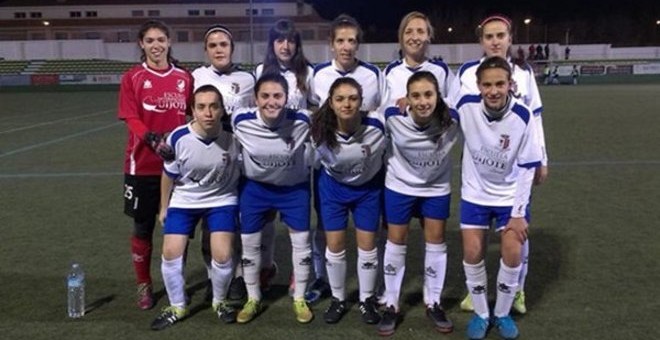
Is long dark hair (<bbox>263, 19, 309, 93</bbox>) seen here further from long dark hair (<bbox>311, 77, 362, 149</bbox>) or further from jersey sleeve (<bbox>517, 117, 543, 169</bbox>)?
jersey sleeve (<bbox>517, 117, 543, 169</bbox>)

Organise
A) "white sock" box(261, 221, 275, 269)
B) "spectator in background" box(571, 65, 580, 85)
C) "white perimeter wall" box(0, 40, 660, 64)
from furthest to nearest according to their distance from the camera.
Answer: "white perimeter wall" box(0, 40, 660, 64), "spectator in background" box(571, 65, 580, 85), "white sock" box(261, 221, 275, 269)

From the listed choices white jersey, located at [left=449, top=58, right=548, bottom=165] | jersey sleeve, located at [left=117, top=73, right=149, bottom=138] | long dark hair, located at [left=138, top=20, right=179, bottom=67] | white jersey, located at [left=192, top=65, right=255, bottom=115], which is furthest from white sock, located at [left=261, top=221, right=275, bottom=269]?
white jersey, located at [left=449, top=58, right=548, bottom=165]

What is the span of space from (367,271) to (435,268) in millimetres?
424

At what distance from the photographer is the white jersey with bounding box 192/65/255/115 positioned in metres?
→ 4.55

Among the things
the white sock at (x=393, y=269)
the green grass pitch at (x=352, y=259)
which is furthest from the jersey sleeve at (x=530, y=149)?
the green grass pitch at (x=352, y=259)

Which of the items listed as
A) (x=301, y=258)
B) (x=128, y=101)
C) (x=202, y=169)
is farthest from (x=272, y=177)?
(x=128, y=101)

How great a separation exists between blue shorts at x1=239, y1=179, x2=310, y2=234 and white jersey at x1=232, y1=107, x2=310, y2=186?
8cm

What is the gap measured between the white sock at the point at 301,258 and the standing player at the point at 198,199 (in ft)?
1.35

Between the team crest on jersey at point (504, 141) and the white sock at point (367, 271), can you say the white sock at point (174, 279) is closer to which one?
the white sock at point (367, 271)

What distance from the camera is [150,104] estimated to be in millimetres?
4355

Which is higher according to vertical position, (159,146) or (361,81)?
(361,81)

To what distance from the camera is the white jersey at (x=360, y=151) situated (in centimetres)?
403

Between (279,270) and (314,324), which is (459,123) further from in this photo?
(279,270)

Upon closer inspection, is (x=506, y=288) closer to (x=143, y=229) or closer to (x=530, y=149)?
(x=530, y=149)
